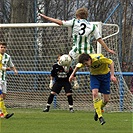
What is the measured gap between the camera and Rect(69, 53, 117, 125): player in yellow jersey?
11469mm

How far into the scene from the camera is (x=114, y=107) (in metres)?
17.1

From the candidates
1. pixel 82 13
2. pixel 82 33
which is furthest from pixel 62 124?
pixel 82 13

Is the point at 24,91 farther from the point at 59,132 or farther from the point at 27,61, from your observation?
the point at 59,132

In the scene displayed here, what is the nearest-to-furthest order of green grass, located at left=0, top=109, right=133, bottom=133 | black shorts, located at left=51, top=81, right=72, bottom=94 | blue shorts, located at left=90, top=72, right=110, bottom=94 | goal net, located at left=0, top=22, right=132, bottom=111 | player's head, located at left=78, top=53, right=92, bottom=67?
green grass, located at left=0, top=109, right=133, bottom=133 < player's head, located at left=78, top=53, right=92, bottom=67 < blue shorts, located at left=90, top=72, right=110, bottom=94 < black shorts, located at left=51, top=81, right=72, bottom=94 < goal net, located at left=0, top=22, right=132, bottom=111

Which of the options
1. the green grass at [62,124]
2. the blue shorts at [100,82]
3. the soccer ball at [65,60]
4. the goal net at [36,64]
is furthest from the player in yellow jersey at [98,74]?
the goal net at [36,64]

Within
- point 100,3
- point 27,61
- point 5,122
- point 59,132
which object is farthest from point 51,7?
point 59,132

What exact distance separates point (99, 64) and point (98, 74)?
0.94 feet

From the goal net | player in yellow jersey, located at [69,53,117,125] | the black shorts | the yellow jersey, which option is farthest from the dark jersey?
the yellow jersey

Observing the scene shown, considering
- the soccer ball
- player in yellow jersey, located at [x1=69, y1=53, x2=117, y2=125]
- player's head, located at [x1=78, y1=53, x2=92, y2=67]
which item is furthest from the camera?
the soccer ball

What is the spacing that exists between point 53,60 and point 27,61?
79 cm

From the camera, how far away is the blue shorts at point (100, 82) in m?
12.0

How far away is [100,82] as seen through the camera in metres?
12.2

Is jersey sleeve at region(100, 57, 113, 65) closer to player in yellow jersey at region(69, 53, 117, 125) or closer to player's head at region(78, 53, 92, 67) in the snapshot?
player in yellow jersey at region(69, 53, 117, 125)

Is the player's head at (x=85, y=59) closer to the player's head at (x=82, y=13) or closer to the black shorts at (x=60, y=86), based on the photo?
the player's head at (x=82, y=13)
